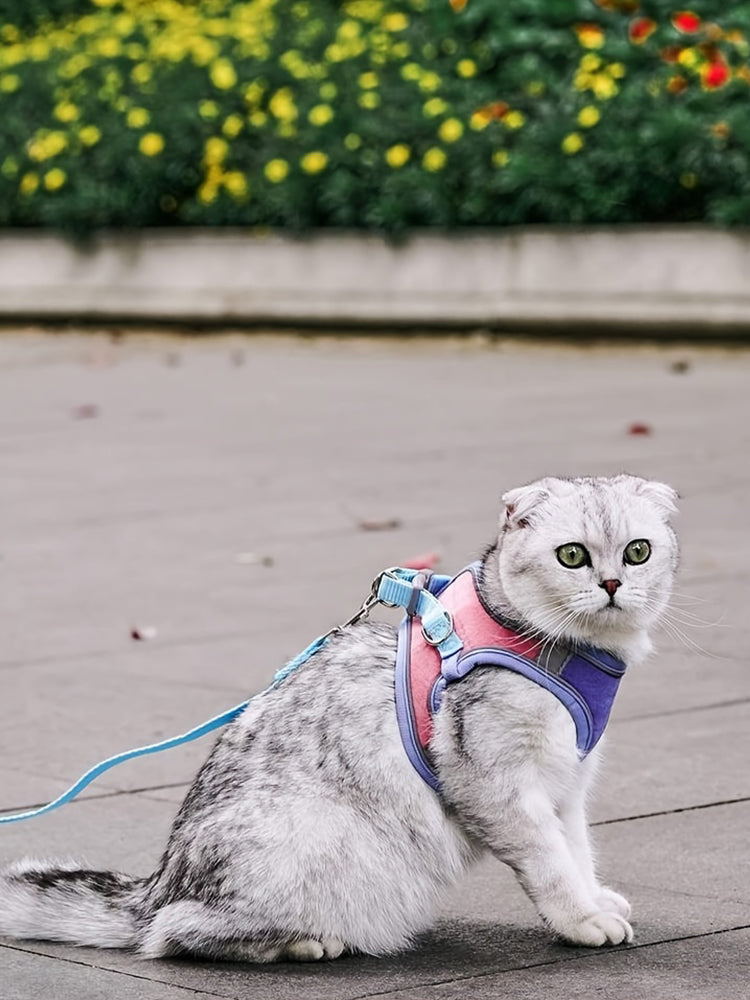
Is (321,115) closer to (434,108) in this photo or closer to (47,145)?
(434,108)

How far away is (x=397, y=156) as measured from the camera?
1360cm

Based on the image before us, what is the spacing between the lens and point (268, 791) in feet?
13.1

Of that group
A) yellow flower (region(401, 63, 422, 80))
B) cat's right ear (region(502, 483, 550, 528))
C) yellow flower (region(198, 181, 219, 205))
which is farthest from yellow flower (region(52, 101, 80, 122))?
cat's right ear (region(502, 483, 550, 528))

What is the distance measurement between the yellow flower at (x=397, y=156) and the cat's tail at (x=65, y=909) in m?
9.90

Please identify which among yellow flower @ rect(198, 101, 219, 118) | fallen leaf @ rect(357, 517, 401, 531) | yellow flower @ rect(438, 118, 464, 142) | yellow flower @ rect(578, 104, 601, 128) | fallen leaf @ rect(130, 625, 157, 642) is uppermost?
fallen leaf @ rect(130, 625, 157, 642)

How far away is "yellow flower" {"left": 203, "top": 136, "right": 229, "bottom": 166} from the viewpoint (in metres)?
14.7

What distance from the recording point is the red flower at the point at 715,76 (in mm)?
12781

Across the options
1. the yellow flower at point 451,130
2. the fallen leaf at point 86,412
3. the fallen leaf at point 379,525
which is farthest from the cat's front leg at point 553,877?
the yellow flower at point 451,130

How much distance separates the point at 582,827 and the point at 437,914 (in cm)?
43

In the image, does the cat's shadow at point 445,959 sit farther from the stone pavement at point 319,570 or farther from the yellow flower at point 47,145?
the yellow flower at point 47,145

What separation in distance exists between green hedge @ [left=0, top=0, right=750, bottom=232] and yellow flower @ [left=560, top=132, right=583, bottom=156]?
0.07 ft

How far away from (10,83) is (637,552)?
1353cm

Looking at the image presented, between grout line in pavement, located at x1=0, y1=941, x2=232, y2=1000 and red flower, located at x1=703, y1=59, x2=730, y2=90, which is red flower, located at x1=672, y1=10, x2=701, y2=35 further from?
grout line in pavement, located at x1=0, y1=941, x2=232, y2=1000

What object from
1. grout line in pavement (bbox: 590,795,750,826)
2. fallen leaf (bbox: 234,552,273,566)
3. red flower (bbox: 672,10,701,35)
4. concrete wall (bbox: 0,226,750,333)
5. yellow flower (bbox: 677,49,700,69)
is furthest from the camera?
red flower (bbox: 672,10,701,35)
